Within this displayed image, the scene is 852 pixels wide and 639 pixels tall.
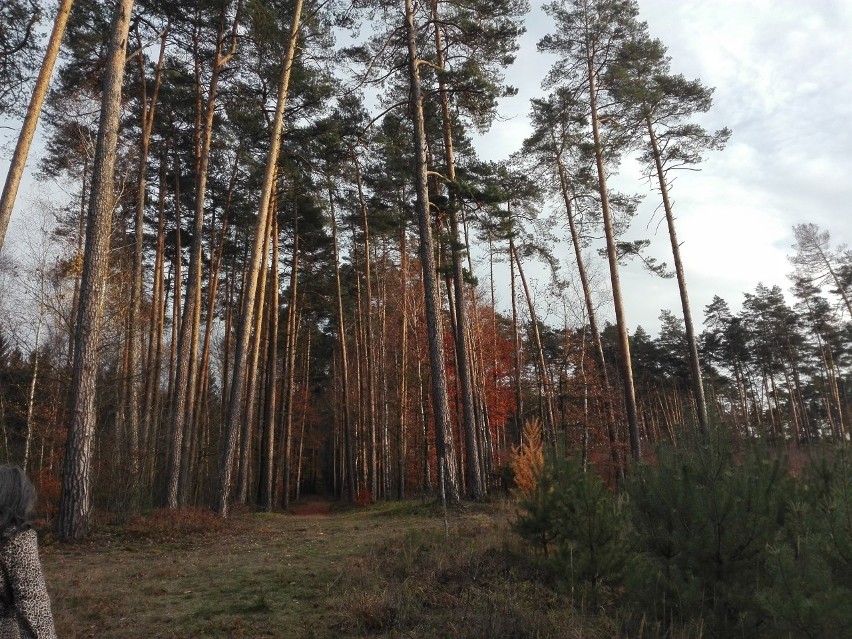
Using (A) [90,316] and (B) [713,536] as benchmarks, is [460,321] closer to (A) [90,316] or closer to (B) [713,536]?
(A) [90,316]

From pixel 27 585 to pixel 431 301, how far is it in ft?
33.9

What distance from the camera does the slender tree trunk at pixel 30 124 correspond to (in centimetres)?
897

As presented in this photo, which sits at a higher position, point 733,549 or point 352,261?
point 352,261

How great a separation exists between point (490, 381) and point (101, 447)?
20437mm

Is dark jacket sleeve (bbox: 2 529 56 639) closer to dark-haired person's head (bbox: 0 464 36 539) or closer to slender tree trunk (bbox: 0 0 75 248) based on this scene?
dark-haired person's head (bbox: 0 464 36 539)

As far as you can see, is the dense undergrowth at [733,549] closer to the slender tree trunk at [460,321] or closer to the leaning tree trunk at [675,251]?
the slender tree trunk at [460,321]

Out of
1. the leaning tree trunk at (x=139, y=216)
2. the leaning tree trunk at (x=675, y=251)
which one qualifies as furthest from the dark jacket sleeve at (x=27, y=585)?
the leaning tree trunk at (x=675, y=251)

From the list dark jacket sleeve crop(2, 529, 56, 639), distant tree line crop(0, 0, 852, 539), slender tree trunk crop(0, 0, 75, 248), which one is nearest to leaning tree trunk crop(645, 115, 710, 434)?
distant tree line crop(0, 0, 852, 539)

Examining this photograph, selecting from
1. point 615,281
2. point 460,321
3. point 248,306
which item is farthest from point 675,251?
point 248,306

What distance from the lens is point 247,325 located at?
13062 mm

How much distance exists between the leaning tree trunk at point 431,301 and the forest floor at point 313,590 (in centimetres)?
295

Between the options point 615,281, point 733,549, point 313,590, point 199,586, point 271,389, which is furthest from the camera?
point 271,389

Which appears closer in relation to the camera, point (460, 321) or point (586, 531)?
point (586, 531)

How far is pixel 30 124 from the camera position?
935cm
